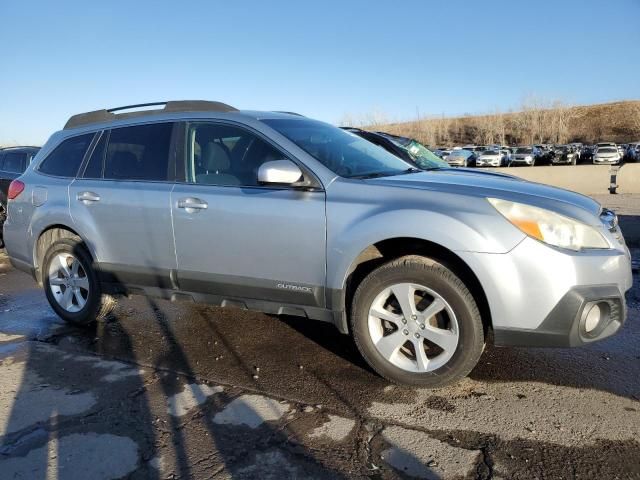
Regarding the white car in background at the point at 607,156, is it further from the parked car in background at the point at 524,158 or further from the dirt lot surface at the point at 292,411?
the dirt lot surface at the point at 292,411

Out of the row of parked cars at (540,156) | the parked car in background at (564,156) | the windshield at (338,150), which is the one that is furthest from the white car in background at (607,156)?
the windshield at (338,150)

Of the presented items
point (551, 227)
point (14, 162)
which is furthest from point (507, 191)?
point (14, 162)

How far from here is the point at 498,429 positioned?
2.73 meters

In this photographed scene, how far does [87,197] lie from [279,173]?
1.98 meters

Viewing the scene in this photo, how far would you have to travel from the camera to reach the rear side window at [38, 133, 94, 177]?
4.59 meters

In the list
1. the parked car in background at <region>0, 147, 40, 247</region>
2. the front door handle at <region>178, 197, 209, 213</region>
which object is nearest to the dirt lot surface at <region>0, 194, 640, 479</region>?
the front door handle at <region>178, 197, 209, 213</region>

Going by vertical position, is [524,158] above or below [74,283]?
below

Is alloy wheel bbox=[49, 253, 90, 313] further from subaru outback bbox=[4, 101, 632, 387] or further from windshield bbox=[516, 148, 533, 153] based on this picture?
windshield bbox=[516, 148, 533, 153]

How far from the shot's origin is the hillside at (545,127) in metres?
78.9

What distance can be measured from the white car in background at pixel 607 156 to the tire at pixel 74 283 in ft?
143

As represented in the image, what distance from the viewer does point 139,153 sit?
4.22 m

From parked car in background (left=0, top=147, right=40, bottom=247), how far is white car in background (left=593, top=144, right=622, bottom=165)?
4147cm

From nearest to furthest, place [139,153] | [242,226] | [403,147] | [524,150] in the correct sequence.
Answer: [242,226]
[139,153]
[403,147]
[524,150]

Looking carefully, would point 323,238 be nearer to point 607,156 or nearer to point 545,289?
point 545,289
